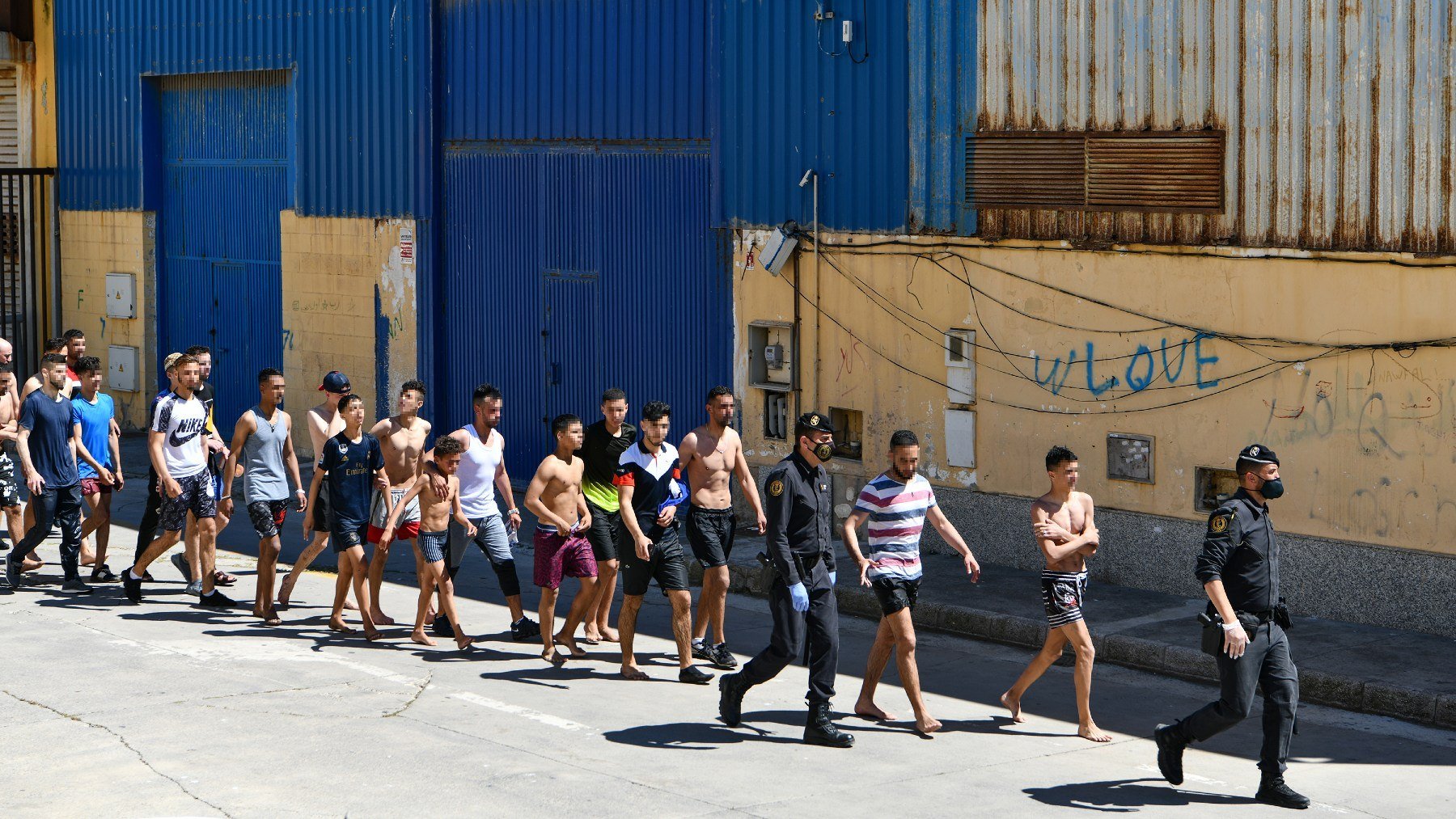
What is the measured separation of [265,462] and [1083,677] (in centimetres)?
621

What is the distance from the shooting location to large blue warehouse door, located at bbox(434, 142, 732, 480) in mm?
17359

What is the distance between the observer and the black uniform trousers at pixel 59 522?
13938 millimetres

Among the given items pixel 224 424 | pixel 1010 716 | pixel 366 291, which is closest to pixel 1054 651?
pixel 1010 716

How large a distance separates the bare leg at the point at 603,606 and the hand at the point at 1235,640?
4270 millimetres

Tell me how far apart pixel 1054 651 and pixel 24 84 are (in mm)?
20760

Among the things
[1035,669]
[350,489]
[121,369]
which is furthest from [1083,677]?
[121,369]

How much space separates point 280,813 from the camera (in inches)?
323

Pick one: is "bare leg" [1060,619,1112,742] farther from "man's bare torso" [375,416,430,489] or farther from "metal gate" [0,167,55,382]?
Result: "metal gate" [0,167,55,382]

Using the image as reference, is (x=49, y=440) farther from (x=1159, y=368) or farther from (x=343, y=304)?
(x=1159, y=368)

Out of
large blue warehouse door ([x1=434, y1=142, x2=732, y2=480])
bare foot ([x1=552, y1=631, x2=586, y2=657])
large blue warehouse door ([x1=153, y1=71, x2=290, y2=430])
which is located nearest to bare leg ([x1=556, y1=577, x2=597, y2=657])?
bare foot ([x1=552, y1=631, x2=586, y2=657])

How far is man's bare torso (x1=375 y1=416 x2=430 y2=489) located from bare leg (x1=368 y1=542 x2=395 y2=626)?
0.50 m

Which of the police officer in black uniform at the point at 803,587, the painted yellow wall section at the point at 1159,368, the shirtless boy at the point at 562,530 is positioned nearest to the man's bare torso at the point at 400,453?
the shirtless boy at the point at 562,530

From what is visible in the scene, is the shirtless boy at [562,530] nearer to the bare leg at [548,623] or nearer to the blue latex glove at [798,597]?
the bare leg at [548,623]

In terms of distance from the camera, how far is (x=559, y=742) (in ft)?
31.4
